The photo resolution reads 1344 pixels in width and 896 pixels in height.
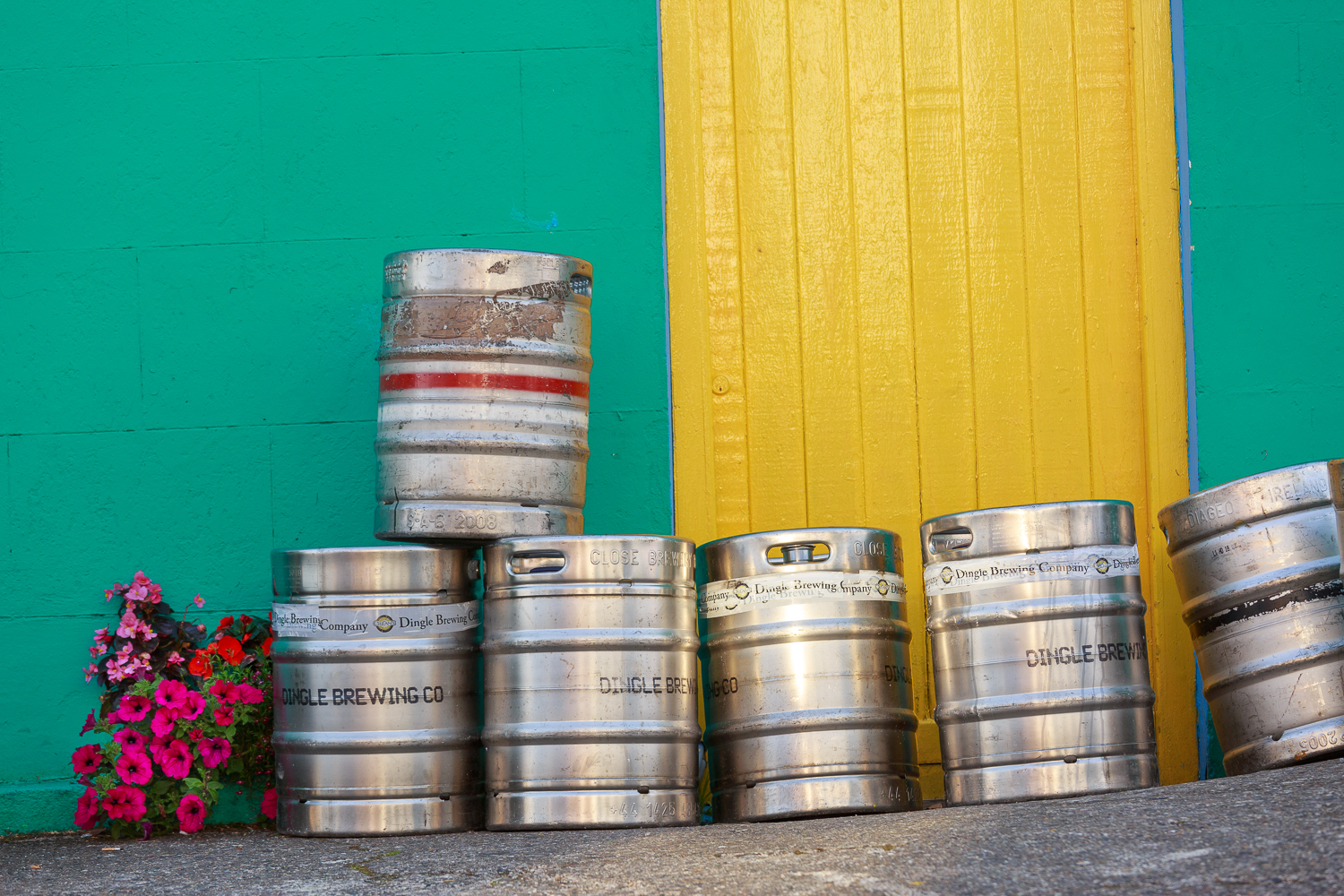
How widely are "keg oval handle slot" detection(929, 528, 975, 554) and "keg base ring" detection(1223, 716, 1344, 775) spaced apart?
829mm

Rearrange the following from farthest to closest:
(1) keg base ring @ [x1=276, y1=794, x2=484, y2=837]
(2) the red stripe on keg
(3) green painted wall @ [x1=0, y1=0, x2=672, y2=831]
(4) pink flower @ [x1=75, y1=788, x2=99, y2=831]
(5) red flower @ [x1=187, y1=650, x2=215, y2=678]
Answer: (3) green painted wall @ [x1=0, y1=0, x2=672, y2=831] < (5) red flower @ [x1=187, y1=650, x2=215, y2=678] < (4) pink flower @ [x1=75, y1=788, x2=99, y2=831] < (2) the red stripe on keg < (1) keg base ring @ [x1=276, y1=794, x2=484, y2=837]

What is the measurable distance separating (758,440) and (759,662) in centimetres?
99

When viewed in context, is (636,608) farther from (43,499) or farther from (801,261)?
(43,499)

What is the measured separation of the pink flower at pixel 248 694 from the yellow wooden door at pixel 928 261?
4.62 feet

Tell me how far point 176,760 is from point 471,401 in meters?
1.29

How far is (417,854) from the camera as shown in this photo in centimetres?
270

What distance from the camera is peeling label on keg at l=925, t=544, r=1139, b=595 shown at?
295 centimetres

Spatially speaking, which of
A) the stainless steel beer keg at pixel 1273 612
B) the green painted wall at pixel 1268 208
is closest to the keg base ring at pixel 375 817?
the stainless steel beer keg at pixel 1273 612

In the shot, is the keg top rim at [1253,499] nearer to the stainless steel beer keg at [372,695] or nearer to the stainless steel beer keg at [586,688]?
the stainless steel beer keg at [586,688]

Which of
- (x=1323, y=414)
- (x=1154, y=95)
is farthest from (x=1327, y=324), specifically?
(x=1154, y=95)

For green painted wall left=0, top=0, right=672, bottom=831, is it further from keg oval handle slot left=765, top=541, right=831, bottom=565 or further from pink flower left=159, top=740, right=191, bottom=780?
keg oval handle slot left=765, top=541, right=831, bottom=565

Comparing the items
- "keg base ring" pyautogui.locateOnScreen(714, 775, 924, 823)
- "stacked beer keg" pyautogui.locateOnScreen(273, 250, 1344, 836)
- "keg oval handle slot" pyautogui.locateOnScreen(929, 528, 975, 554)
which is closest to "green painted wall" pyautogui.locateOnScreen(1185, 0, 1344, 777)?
"stacked beer keg" pyautogui.locateOnScreen(273, 250, 1344, 836)

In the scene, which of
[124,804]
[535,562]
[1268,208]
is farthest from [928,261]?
[124,804]

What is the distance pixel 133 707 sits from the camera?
3367mm
